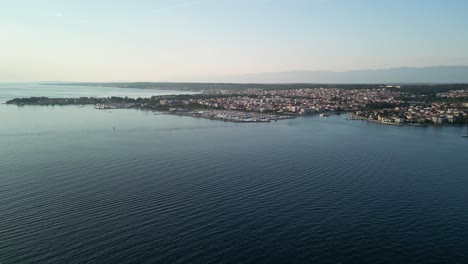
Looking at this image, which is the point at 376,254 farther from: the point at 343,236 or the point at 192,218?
the point at 192,218

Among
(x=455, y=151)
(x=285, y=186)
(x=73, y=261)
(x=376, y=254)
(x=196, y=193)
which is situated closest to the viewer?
(x=73, y=261)

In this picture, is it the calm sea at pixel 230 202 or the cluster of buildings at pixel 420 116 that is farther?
the cluster of buildings at pixel 420 116

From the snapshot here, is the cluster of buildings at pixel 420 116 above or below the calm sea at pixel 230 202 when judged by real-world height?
above

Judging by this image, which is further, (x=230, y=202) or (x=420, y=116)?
(x=420, y=116)

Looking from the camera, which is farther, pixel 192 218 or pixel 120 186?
pixel 120 186

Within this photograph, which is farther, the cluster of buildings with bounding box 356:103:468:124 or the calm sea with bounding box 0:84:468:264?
the cluster of buildings with bounding box 356:103:468:124

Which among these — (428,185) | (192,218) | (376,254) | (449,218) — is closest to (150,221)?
(192,218)

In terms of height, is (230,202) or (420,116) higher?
(420,116)

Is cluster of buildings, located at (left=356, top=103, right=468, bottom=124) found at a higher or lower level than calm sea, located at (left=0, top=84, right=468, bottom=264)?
higher
